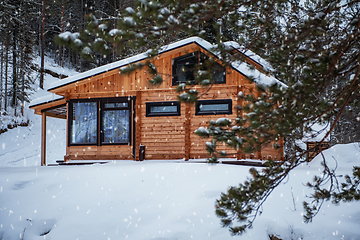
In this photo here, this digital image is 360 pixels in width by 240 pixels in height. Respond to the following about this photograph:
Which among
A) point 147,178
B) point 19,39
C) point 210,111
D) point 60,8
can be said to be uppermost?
point 60,8

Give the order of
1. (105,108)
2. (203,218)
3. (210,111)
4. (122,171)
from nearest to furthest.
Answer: (203,218)
(122,171)
(210,111)
(105,108)

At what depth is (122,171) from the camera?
327 inches

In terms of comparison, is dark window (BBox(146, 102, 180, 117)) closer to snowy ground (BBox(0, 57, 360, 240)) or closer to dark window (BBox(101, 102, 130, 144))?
dark window (BBox(101, 102, 130, 144))

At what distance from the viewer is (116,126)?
11.5 meters

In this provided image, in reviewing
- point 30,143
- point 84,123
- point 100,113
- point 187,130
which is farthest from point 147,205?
point 30,143

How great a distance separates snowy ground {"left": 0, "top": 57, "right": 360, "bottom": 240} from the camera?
17.3 ft

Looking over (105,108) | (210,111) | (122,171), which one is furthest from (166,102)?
(122,171)

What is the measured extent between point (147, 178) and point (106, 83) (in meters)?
5.35

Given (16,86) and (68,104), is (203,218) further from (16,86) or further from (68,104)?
(16,86)

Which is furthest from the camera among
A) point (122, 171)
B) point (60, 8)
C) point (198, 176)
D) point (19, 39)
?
point (60, 8)

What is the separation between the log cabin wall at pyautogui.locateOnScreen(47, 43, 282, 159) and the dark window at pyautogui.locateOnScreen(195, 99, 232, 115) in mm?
156

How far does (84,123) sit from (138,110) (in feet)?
7.98

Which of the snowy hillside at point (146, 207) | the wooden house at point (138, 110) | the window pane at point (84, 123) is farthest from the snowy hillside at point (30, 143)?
the snowy hillside at point (146, 207)

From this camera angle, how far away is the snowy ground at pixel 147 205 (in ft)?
17.3
